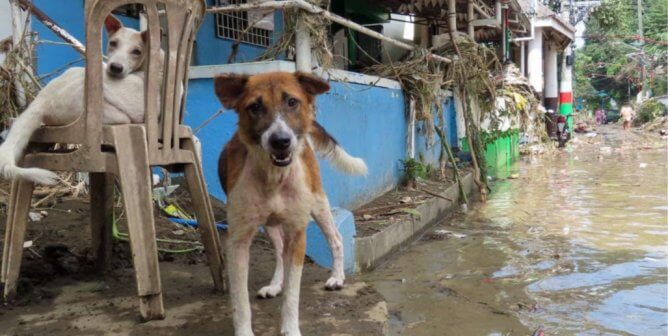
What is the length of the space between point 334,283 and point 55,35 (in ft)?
13.6

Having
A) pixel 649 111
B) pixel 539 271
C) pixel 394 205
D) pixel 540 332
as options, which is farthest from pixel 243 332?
pixel 649 111

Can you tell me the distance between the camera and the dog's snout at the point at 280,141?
257 centimetres

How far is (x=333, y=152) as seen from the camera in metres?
3.96

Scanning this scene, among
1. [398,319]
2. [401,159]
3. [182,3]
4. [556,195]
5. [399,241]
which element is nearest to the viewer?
[182,3]

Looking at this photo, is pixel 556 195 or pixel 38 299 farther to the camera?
pixel 556 195

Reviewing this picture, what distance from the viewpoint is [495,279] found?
15.9 ft

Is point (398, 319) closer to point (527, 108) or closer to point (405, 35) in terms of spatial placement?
point (405, 35)

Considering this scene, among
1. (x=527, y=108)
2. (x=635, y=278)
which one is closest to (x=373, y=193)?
(x=635, y=278)

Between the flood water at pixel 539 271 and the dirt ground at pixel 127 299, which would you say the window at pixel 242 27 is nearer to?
the flood water at pixel 539 271

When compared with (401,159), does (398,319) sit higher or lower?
lower

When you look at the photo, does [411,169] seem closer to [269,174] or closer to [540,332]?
[540,332]

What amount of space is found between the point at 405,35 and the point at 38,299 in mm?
13347

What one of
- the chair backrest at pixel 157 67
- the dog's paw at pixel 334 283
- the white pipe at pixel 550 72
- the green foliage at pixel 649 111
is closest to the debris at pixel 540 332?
the dog's paw at pixel 334 283

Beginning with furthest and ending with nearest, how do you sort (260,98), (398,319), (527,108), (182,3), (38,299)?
(527,108) < (398,319) < (38,299) < (182,3) < (260,98)
